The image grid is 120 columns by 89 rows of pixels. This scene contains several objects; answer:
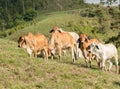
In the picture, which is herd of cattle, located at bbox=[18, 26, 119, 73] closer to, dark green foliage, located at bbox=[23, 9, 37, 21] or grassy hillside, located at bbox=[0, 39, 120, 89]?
grassy hillside, located at bbox=[0, 39, 120, 89]

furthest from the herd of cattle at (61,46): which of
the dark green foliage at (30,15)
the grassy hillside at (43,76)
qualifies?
the dark green foliage at (30,15)

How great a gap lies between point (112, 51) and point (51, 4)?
13679 cm

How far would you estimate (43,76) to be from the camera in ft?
40.9

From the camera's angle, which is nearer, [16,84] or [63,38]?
[16,84]

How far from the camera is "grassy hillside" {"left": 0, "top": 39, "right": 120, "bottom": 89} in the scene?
11.6 meters

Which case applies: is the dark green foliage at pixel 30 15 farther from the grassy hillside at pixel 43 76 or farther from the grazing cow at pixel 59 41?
the grassy hillside at pixel 43 76

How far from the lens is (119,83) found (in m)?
13.5

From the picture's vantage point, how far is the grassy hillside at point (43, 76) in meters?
11.6

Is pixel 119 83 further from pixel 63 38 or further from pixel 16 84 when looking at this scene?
pixel 63 38

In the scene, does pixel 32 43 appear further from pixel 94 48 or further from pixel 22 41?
pixel 94 48

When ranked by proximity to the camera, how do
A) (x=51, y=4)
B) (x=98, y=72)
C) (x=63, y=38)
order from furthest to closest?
(x=51, y=4) < (x=63, y=38) < (x=98, y=72)

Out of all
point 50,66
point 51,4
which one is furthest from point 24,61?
point 51,4

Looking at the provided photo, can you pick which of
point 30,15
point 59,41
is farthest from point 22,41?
point 30,15

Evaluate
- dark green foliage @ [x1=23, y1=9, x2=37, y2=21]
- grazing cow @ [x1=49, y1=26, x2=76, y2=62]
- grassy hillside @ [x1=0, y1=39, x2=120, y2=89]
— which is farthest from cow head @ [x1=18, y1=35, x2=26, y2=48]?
dark green foliage @ [x1=23, y1=9, x2=37, y2=21]
